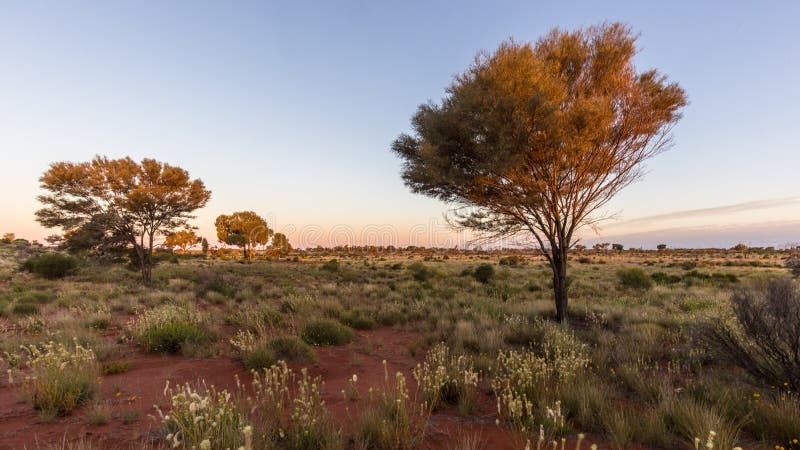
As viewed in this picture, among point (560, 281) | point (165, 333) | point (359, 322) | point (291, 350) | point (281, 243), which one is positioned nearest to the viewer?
point (291, 350)

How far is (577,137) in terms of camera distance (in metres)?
8.70

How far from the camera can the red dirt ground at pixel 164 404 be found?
3863mm

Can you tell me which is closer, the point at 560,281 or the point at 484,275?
the point at 560,281

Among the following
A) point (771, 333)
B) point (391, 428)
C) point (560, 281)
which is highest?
point (560, 281)

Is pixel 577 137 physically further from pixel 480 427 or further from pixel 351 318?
pixel 351 318

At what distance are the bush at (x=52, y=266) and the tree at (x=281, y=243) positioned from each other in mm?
52709

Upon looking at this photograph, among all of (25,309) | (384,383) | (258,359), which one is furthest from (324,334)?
(25,309)

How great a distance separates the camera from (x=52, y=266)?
2278cm

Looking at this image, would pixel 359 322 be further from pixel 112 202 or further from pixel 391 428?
pixel 112 202

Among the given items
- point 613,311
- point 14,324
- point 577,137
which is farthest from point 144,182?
point 613,311

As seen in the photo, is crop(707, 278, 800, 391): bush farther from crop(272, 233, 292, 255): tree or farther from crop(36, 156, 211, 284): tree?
crop(272, 233, 292, 255): tree

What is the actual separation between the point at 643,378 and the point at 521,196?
17.5 feet

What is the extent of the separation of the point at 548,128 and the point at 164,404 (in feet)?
31.3

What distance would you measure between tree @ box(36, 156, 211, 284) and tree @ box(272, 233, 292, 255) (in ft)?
186
